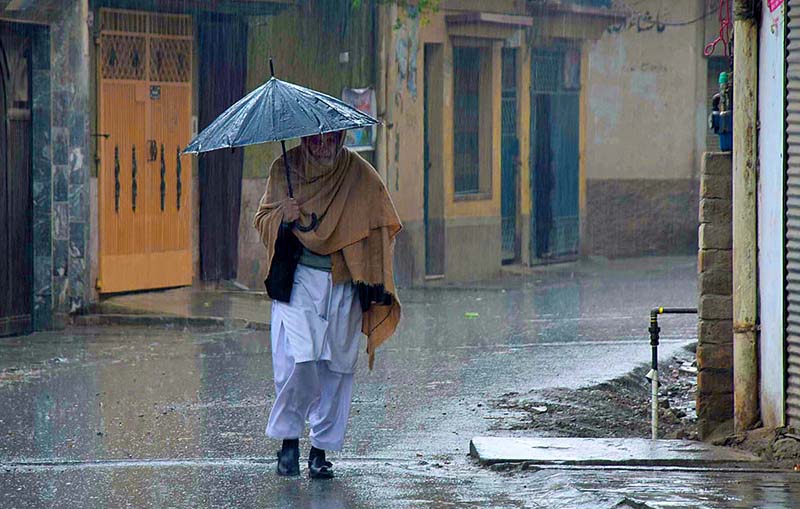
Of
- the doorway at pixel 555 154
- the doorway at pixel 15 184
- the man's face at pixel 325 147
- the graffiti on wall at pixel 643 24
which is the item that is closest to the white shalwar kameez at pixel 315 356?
the man's face at pixel 325 147

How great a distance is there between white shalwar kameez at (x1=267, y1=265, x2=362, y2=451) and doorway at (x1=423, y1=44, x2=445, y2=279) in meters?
12.3

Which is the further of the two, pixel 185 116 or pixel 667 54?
pixel 667 54

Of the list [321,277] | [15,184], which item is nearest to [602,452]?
[321,277]

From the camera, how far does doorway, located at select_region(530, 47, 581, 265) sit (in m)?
22.4

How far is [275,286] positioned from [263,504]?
3.46 ft

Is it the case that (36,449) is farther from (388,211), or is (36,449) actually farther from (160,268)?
(160,268)

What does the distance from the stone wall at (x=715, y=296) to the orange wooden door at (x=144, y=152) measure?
334 inches

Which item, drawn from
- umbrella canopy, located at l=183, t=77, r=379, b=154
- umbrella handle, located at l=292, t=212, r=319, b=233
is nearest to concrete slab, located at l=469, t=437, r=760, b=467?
umbrella handle, located at l=292, t=212, r=319, b=233

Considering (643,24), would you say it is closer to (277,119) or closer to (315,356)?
(277,119)

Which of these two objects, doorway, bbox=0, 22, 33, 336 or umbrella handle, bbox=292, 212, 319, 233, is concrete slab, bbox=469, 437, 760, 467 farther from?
doorway, bbox=0, 22, 33, 336

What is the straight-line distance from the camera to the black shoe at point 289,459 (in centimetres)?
711

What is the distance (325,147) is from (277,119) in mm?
298

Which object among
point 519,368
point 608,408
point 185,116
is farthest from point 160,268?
point 608,408

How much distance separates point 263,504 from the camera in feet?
21.3
